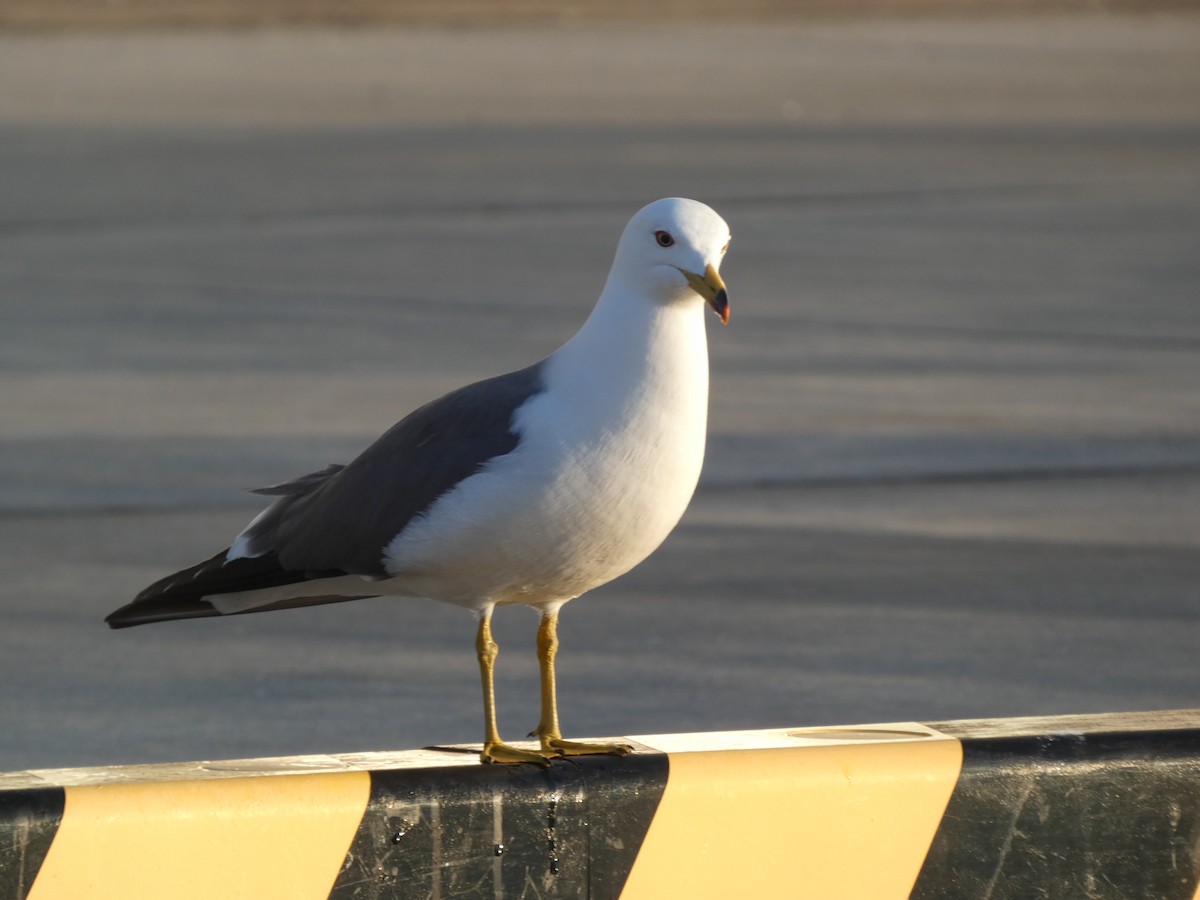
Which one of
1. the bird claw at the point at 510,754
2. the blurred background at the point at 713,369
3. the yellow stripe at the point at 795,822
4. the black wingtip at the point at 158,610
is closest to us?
the yellow stripe at the point at 795,822

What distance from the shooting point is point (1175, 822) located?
3338mm

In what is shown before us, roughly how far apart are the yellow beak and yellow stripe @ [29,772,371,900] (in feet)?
3.11

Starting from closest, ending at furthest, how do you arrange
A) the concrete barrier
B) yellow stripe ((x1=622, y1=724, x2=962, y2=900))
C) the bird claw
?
1. the concrete barrier
2. yellow stripe ((x1=622, y1=724, x2=962, y2=900))
3. the bird claw

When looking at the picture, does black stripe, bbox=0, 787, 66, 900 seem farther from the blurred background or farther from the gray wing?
the blurred background

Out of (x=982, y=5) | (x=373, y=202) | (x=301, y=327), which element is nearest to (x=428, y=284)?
(x=301, y=327)

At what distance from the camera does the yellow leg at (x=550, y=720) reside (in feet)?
11.6

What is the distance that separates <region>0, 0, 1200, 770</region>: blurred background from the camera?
18.7ft

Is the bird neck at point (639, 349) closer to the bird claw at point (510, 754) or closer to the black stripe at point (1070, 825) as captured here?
the bird claw at point (510, 754)

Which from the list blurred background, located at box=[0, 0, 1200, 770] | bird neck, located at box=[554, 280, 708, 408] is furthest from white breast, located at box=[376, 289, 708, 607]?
blurred background, located at box=[0, 0, 1200, 770]

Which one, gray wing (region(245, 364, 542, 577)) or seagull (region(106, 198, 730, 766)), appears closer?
seagull (region(106, 198, 730, 766))

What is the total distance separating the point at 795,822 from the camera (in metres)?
3.28

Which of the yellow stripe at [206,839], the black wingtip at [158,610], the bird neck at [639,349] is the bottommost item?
the yellow stripe at [206,839]

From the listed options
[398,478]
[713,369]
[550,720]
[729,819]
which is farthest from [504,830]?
[713,369]

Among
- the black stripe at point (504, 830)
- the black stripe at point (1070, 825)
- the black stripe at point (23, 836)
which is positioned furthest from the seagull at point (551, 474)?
the black stripe at point (23, 836)
